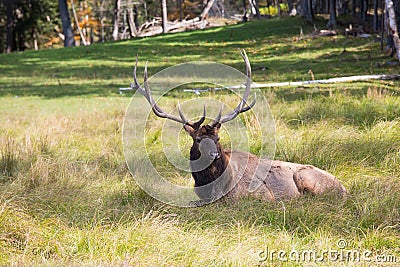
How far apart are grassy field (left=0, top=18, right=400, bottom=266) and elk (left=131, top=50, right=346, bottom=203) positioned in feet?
0.69

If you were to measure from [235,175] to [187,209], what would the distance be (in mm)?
749

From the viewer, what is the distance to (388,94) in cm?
1048

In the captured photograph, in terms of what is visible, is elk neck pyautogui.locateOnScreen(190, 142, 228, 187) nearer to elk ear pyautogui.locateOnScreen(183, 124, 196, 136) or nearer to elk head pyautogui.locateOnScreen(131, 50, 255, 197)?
elk head pyautogui.locateOnScreen(131, 50, 255, 197)

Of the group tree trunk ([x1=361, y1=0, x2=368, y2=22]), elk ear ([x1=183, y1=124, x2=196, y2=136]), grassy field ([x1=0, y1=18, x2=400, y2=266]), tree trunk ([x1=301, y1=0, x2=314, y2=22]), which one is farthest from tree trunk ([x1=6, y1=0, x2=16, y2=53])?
elk ear ([x1=183, y1=124, x2=196, y2=136])

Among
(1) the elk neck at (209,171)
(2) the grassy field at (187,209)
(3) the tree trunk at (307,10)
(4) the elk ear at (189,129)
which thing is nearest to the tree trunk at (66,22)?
(3) the tree trunk at (307,10)

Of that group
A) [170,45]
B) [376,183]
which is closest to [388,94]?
[376,183]

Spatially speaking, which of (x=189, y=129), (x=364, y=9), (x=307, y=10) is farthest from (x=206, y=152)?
(x=364, y=9)

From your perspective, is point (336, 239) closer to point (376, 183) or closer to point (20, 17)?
point (376, 183)

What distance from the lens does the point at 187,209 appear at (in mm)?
5680

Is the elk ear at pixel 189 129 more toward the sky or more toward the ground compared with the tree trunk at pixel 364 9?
more toward the ground

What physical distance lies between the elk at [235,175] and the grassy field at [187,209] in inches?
8.3

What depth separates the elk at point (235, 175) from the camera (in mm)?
5801

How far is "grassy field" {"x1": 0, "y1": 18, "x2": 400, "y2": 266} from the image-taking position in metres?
4.50

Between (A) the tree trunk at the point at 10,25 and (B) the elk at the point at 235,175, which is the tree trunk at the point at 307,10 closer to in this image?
(A) the tree trunk at the point at 10,25
